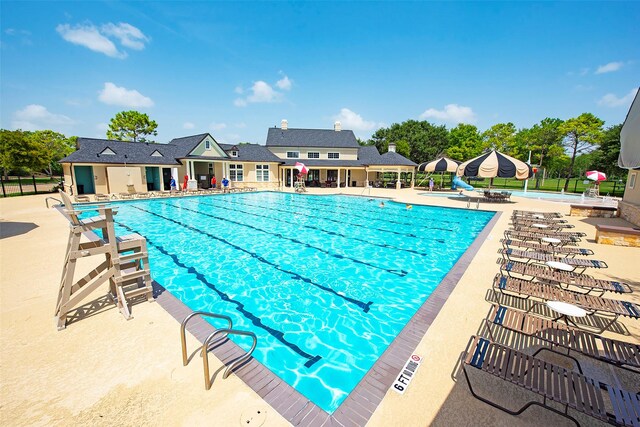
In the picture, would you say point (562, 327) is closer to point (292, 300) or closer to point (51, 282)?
point (292, 300)

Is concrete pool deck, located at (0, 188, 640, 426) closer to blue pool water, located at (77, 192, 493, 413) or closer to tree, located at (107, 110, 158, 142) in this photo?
blue pool water, located at (77, 192, 493, 413)

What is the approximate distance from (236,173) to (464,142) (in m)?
41.2

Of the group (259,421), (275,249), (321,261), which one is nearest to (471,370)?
(259,421)

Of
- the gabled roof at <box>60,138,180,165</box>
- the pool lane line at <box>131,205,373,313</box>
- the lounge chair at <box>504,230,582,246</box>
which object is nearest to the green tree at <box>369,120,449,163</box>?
the gabled roof at <box>60,138,180,165</box>

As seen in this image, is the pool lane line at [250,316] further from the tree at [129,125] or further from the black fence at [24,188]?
the tree at [129,125]

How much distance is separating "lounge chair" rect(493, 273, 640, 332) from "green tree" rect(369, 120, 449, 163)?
5339 centimetres

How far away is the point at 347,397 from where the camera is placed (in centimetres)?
329

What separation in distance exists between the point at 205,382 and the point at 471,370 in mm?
3384

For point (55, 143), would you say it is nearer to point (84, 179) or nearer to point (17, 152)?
point (17, 152)

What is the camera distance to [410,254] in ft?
31.2

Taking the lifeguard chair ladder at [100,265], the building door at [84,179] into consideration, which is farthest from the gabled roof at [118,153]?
the lifeguard chair ladder at [100,265]

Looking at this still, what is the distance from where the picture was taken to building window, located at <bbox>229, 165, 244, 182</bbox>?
31828 millimetres

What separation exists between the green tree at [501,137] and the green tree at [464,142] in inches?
102

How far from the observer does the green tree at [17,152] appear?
1075 inches
